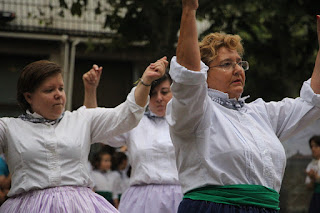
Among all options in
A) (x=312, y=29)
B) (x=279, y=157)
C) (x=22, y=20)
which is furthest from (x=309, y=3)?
(x=279, y=157)

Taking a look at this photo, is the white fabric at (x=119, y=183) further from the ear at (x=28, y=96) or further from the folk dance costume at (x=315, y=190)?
the ear at (x=28, y=96)

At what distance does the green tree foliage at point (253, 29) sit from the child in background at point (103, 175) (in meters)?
1.93

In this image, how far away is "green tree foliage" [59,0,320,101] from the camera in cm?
972

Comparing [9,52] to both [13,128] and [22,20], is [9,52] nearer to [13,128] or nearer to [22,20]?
[22,20]

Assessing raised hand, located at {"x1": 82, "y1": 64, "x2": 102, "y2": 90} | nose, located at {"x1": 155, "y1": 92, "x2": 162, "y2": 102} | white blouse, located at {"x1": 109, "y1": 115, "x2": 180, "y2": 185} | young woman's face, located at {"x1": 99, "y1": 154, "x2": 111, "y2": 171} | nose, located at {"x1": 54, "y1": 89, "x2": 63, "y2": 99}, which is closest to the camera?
nose, located at {"x1": 54, "y1": 89, "x2": 63, "y2": 99}

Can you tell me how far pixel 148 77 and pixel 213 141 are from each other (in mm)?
916

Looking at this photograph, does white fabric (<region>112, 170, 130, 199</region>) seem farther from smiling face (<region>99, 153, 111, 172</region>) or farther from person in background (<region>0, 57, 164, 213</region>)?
person in background (<region>0, 57, 164, 213</region>)

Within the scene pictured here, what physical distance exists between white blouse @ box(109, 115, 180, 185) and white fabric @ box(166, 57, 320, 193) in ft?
6.97

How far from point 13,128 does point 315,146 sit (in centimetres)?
580

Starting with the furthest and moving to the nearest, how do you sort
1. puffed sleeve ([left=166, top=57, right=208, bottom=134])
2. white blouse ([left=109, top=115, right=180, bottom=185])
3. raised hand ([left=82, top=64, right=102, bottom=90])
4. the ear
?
white blouse ([left=109, top=115, right=180, bottom=185]), raised hand ([left=82, top=64, right=102, bottom=90]), the ear, puffed sleeve ([left=166, top=57, right=208, bottom=134])

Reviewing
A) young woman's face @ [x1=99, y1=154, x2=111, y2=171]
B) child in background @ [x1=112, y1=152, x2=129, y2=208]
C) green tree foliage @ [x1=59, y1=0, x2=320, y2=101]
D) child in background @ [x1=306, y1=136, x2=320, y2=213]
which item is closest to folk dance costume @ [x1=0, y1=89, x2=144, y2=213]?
green tree foliage @ [x1=59, y1=0, x2=320, y2=101]

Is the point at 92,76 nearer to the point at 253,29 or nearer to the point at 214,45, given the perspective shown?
the point at 214,45

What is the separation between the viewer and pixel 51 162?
4133 millimetres

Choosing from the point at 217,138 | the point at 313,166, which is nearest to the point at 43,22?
the point at 313,166
